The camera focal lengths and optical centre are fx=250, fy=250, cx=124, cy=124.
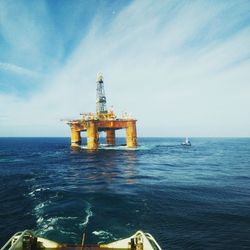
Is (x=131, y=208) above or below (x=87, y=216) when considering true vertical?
below

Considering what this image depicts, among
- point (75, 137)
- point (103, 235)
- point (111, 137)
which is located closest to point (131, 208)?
point (103, 235)

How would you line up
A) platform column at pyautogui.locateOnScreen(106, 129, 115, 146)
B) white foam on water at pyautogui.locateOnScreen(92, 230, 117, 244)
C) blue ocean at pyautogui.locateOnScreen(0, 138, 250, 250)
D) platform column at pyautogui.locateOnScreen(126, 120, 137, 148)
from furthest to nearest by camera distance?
platform column at pyautogui.locateOnScreen(106, 129, 115, 146)
platform column at pyautogui.locateOnScreen(126, 120, 137, 148)
blue ocean at pyautogui.locateOnScreen(0, 138, 250, 250)
white foam on water at pyautogui.locateOnScreen(92, 230, 117, 244)

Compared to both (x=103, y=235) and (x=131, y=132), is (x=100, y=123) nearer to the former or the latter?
(x=131, y=132)

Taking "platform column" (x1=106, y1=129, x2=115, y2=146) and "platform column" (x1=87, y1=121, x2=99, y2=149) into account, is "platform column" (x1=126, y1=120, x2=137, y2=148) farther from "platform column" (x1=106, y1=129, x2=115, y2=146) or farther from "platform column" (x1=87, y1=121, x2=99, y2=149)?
"platform column" (x1=106, y1=129, x2=115, y2=146)

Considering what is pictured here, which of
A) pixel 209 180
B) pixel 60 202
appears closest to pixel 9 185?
pixel 60 202

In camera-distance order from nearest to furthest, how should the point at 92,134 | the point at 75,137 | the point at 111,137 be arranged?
the point at 92,134
the point at 75,137
the point at 111,137

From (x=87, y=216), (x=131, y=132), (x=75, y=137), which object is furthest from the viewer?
(x=75, y=137)

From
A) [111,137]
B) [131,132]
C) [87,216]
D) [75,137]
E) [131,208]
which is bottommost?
[131,208]

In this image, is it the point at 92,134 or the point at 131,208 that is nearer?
the point at 131,208

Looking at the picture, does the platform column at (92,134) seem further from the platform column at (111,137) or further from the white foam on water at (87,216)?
the white foam on water at (87,216)

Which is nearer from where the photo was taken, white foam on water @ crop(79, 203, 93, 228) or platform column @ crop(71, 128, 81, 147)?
white foam on water @ crop(79, 203, 93, 228)

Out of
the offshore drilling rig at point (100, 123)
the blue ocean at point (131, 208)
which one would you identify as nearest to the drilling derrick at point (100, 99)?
the offshore drilling rig at point (100, 123)

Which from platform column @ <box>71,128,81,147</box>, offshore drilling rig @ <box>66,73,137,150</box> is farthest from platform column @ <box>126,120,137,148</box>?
platform column @ <box>71,128,81,147</box>

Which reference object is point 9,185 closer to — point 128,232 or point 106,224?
point 106,224
